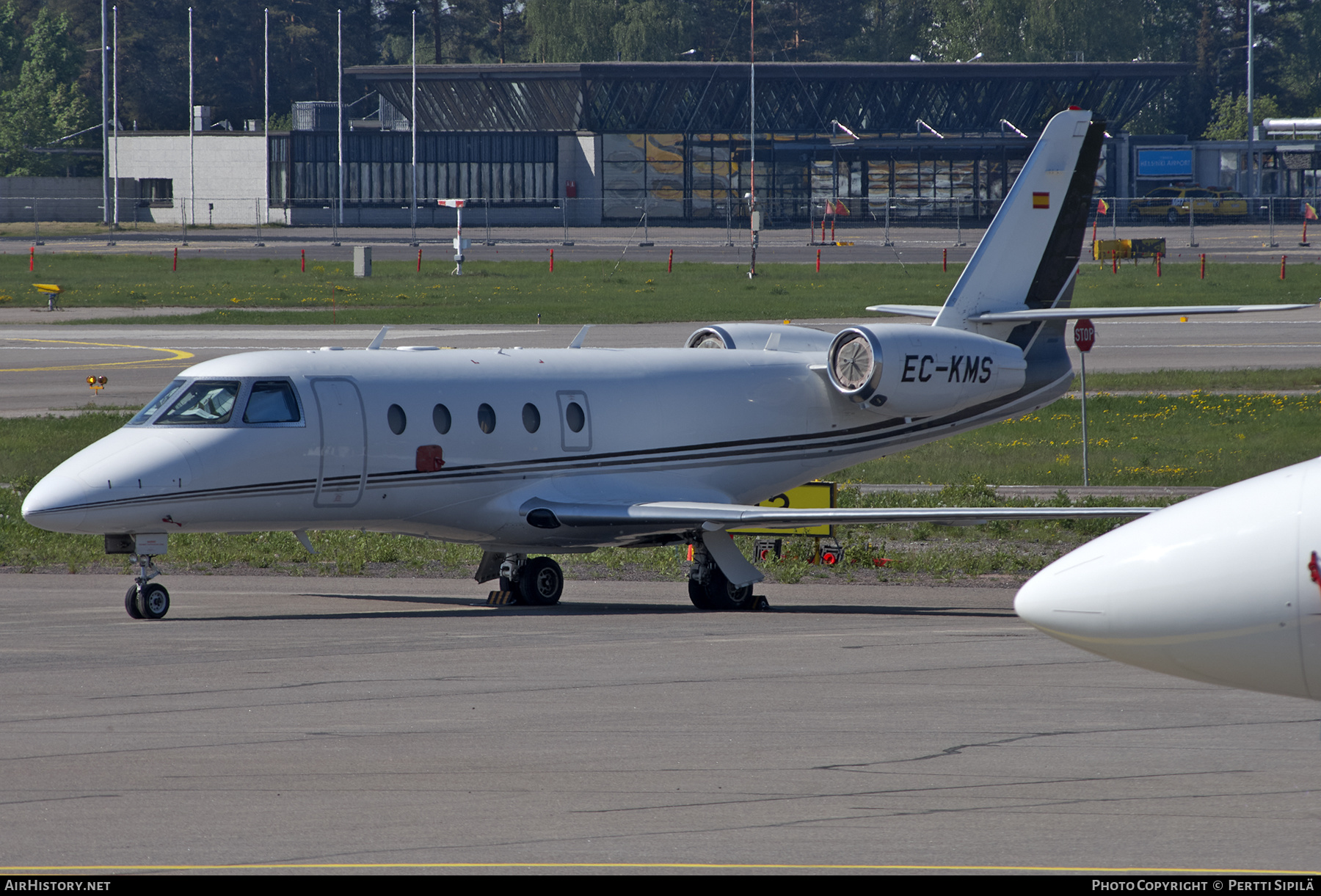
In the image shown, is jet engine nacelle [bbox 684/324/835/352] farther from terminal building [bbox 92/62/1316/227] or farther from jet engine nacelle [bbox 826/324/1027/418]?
terminal building [bbox 92/62/1316/227]

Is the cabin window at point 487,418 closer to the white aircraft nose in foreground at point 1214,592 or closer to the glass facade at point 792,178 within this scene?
the white aircraft nose in foreground at point 1214,592

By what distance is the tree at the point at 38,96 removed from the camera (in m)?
123

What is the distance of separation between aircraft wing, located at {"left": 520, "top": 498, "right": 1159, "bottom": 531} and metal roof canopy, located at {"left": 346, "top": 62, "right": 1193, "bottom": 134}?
8558 centimetres

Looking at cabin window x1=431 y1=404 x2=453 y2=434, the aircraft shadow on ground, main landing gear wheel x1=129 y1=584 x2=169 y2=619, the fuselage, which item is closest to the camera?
the fuselage

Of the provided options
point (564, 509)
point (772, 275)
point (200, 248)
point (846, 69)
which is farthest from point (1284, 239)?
point (564, 509)

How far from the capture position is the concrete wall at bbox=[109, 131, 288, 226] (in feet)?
358

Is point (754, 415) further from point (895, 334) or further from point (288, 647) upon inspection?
point (288, 647)

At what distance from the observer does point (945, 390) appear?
21.2m

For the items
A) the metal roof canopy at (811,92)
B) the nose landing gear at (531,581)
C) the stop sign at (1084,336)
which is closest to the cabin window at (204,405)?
the nose landing gear at (531,581)

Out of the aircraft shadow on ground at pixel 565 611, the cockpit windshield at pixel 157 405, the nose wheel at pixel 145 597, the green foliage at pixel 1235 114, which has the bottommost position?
the aircraft shadow on ground at pixel 565 611

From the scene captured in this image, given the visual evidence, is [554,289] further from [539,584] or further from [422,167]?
[539,584]

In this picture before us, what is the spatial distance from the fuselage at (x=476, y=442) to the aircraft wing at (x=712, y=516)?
0.22 meters

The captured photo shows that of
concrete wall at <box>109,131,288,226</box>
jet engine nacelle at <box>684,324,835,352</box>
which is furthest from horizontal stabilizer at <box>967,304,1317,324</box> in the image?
concrete wall at <box>109,131,288,226</box>

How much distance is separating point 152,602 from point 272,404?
96.4 inches
